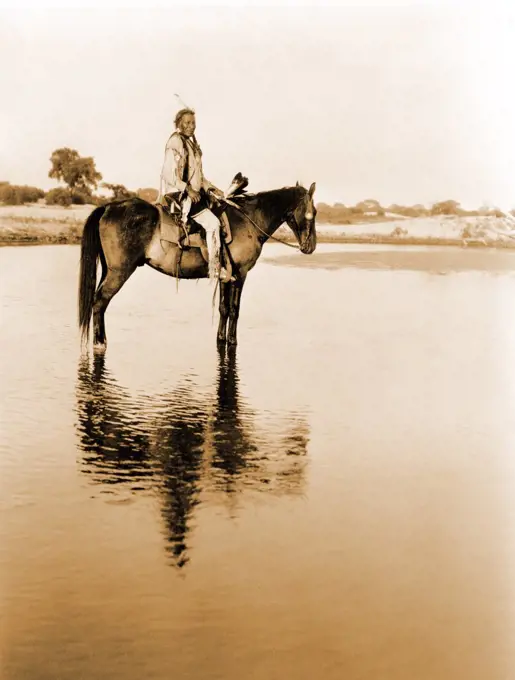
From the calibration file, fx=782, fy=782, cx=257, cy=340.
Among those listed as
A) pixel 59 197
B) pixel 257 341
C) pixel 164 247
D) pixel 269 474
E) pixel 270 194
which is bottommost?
pixel 269 474

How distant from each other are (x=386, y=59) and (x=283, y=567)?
3207mm

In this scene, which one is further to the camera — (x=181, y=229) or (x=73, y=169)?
(x=181, y=229)

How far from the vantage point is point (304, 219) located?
5.66m

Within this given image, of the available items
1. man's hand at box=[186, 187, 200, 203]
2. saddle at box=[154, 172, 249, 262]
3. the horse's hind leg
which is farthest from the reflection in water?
man's hand at box=[186, 187, 200, 203]

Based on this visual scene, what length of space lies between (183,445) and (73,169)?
197 centimetres

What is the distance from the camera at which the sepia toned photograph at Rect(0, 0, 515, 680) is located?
309 cm

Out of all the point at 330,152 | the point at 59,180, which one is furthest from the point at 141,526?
the point at 330,152

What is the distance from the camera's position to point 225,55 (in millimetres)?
4762

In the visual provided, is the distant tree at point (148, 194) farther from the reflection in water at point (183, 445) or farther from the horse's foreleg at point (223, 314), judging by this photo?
the reflection in water at point (183, 445)

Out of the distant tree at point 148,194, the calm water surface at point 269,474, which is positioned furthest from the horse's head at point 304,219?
the distant tree at point 148,194

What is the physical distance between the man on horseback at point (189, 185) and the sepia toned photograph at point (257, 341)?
0.02 m

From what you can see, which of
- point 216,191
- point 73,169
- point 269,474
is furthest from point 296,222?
point 269,474

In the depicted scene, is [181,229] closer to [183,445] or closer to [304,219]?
[304,219]

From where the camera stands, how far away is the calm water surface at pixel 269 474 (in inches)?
117
